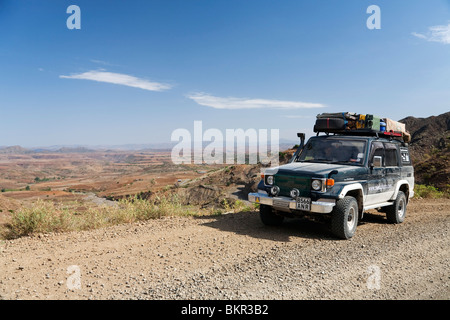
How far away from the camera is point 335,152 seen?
7.44 metres

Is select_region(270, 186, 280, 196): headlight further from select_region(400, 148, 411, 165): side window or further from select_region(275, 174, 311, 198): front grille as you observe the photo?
select_region(400, 148, 411, 165): side window

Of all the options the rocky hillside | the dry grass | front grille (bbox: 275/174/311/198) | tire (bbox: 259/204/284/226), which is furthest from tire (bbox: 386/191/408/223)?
the rocky hillside

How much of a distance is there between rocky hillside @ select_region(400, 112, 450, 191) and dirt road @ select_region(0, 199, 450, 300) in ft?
41.7

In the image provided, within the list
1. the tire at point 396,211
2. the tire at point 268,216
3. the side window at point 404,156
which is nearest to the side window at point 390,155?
the side window at point 404,156

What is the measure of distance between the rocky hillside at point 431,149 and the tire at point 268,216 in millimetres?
12714

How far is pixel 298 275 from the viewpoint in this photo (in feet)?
14.9

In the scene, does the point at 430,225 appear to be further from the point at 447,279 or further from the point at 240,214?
the point at 240,214

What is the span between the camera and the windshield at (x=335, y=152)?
7195mm

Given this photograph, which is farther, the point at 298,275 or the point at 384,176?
the point at 384,176

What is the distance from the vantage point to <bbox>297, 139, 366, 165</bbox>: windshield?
23.6ft

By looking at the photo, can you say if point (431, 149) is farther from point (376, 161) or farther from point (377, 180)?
point (376, 161)
